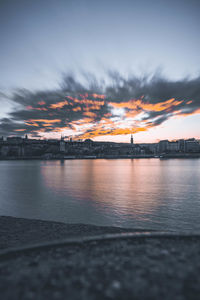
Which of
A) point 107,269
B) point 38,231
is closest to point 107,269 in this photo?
point 107,269

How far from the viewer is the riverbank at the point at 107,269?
9.44 feet

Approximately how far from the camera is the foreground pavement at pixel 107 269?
2.88 m

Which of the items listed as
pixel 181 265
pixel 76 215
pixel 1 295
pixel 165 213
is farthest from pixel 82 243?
pixel 165 213

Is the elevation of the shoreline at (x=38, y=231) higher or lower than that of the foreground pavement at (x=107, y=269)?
lower

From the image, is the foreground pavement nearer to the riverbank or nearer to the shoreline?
the riverbank

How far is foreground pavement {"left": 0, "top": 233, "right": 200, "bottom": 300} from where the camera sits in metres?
2.88

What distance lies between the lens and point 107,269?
352 centimetres

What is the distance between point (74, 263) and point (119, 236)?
1630 millimetres

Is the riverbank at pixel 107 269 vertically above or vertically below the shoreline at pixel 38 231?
above

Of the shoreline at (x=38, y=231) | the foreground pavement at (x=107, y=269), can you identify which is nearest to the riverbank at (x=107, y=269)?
the foreground pavement at (x=107, y=269)

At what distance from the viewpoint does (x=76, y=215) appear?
516 inches

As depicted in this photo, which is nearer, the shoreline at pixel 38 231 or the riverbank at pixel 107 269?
the riverbank at pixel 107 269

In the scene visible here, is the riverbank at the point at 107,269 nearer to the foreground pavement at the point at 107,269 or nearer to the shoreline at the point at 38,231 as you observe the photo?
the foreground pavement at the point at 107,269

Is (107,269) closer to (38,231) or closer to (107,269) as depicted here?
(107,269)
